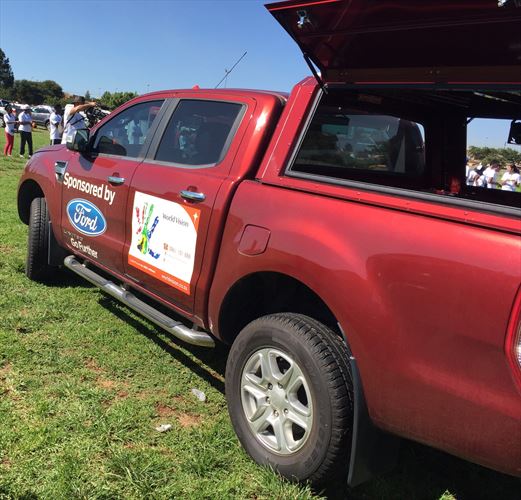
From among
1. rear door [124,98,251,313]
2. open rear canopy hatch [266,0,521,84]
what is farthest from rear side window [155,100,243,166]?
open rear canopy hatch [266,0,521,84]

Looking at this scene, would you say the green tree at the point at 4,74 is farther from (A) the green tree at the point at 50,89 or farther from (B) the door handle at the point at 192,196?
(B) the door handle at the point at 192,196

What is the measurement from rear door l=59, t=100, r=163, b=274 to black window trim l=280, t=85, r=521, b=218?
1.39 meters

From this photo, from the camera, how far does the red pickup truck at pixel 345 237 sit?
184cm

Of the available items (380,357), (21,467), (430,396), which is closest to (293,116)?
(380,357)

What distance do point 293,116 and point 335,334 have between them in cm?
116

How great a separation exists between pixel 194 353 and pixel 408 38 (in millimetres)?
2554

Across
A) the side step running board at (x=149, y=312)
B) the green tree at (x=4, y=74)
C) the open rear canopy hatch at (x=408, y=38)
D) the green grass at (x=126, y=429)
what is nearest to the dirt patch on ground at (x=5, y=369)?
the green grass at (x=126, y=429)

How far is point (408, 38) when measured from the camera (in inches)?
94.5

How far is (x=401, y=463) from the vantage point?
280 centimetres

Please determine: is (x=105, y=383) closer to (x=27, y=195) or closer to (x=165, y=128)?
(x=165, y=128)

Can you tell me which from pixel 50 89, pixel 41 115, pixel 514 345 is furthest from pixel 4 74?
pixel 514 345

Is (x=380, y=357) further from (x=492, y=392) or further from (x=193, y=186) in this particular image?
(x=193, y=186)

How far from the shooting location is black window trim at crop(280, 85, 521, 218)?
6.10ft

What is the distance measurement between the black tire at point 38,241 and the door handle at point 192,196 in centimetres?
216
